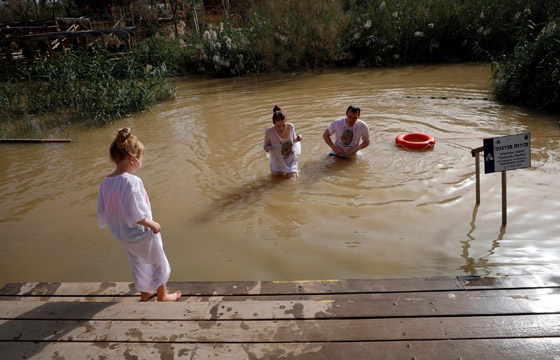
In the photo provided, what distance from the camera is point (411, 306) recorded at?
2.45 meters

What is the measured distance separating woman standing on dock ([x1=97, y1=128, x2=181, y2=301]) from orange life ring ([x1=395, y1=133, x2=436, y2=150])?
455 cm

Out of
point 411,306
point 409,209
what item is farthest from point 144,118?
point 411,306

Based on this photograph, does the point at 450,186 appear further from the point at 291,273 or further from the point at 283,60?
the point at 283,60

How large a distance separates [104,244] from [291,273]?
2.11 metres

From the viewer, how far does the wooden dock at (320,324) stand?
2.13 meters

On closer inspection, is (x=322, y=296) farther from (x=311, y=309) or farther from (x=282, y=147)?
(x=282, y=147)

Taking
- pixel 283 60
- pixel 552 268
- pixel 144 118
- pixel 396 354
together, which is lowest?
pixel 552 268

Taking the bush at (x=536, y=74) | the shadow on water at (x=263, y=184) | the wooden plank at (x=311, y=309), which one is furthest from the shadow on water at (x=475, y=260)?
the bush at (x=536, y=74)

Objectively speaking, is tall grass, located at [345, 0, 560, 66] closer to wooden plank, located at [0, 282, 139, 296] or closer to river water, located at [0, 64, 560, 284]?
river water, located at [0, 64, 560, 284]

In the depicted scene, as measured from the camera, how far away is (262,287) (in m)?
2.95

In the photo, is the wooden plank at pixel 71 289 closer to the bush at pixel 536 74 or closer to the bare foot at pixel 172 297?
the bare foot at pixel 172 297

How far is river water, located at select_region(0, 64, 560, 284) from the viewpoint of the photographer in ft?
12.3

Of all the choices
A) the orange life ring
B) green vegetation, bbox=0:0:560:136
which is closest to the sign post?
the orange life ring

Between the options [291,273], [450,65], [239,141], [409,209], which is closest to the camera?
[291,273]
